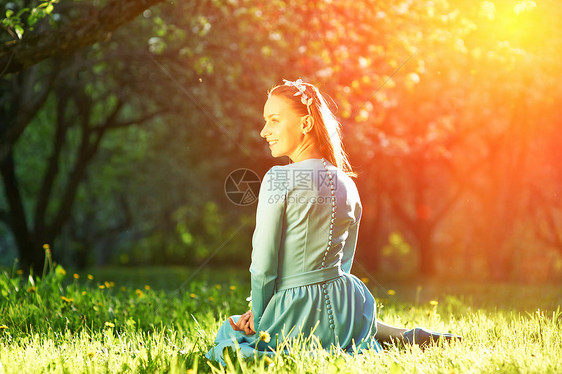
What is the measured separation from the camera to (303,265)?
369 centimetres

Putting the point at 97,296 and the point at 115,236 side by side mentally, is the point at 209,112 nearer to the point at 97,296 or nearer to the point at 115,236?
the point at 97,296

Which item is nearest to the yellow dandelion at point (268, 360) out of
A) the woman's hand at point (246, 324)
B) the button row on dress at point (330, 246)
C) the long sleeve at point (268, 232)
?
the woman's hand at point (246, 324)

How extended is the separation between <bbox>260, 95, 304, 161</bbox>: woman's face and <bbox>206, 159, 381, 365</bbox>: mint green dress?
7.2 inches

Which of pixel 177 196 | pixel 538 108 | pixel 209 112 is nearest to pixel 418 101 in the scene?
pixel 538 108

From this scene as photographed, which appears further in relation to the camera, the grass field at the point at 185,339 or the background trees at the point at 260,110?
the background trees at the point at 260,110

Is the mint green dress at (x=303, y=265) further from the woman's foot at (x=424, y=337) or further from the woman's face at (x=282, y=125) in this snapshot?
the woman's foot at (x=424, y=337)

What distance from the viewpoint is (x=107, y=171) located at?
2005cm

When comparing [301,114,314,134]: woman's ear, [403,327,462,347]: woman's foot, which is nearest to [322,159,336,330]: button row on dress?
[301,114,314,134]: woman's ear

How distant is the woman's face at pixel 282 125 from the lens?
12.4 feet

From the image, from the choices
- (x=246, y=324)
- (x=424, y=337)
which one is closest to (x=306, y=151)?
(x=246, y=324)

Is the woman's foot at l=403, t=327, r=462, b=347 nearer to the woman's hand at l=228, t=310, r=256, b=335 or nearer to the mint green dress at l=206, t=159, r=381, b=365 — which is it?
the mint green dress at l=206, t=159, r=381, b=365

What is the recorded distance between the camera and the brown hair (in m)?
3.78

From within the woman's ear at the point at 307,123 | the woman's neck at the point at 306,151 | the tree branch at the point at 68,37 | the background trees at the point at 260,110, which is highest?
the tree branch at the point at 68,37

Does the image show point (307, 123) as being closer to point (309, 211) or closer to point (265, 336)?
Result: point (309, 211)
